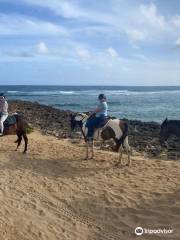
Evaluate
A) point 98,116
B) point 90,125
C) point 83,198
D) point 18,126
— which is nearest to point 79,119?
point 90,125

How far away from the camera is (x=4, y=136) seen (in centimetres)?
1772

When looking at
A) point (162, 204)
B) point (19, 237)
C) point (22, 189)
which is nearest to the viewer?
point (19, 237)

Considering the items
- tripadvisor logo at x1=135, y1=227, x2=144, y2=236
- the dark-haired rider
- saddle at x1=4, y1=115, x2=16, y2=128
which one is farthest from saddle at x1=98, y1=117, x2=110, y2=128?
tripadvisor logo at x1=135, y1=227, x2=144, y2=236

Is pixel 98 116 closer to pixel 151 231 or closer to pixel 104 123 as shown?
pixel 104 123

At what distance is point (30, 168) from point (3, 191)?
2.31 m

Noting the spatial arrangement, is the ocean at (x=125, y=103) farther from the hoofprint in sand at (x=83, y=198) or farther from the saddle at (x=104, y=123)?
the hoofprint in sand at (x=83, y=198)

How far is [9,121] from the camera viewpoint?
1598 centimetres

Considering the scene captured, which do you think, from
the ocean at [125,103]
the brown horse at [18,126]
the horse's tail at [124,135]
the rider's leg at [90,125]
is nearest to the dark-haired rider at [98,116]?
the rider's leg at [90,125]

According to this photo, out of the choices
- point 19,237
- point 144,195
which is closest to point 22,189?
point 19,237

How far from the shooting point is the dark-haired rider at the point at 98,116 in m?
14.0

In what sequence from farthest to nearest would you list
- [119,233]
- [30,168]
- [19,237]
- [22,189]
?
[30,168], [22,189], [119,233], [19,237]

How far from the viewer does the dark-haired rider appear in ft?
46.0

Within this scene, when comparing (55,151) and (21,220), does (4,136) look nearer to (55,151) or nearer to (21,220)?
(55,151)

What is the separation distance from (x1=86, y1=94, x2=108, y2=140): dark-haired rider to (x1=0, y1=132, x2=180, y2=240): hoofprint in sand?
1.11 meters
